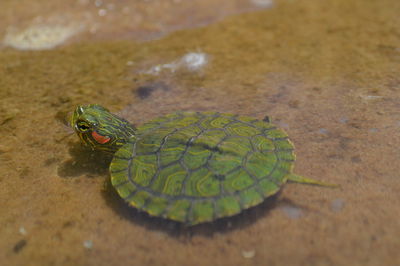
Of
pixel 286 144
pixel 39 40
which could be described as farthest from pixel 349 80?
pixel 39 40

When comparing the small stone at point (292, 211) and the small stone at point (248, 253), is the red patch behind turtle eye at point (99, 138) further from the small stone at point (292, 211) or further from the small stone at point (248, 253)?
the small stone at point (292, 211)

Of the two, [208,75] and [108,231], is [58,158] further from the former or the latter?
[208,75]

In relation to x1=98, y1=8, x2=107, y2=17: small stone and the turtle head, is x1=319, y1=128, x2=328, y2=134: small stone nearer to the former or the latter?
the turtle head

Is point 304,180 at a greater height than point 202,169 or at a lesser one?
lesser

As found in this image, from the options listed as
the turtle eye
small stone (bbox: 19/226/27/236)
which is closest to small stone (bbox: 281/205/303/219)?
the turtle eye

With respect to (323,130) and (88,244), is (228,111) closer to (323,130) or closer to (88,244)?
(323,130)

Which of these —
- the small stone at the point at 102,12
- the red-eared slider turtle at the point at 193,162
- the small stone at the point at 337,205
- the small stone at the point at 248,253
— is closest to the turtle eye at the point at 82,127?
the red-eared slider turtle at the point at 193,162

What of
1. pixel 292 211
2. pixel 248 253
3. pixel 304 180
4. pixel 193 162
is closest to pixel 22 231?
→ pixel 193 162

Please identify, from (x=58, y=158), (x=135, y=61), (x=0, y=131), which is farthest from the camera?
(x=135, y=61)
